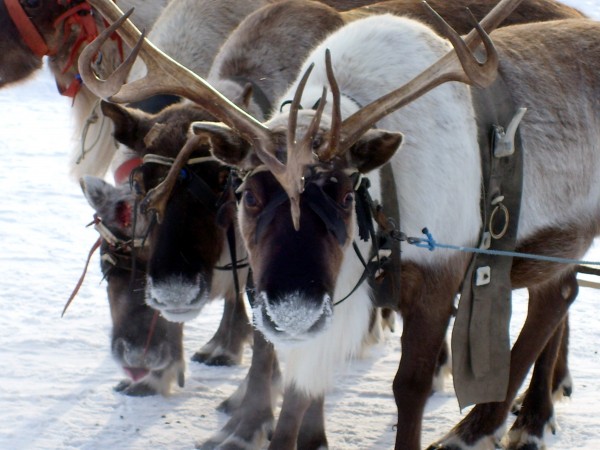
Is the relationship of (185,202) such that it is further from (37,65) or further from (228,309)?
(37,65)

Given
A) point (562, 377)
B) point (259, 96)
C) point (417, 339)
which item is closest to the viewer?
point (417, 339)

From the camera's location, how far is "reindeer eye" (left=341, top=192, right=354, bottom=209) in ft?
10.5

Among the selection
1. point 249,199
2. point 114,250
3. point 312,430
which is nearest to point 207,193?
point 114,250

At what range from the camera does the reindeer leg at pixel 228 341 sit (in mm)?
5230

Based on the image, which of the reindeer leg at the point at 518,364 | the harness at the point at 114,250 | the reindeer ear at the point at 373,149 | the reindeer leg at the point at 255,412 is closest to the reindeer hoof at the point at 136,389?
the reindeer leg at the point at 255,412

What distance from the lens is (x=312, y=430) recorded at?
405cm

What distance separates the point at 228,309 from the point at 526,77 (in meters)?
1.95

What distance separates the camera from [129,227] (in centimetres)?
411

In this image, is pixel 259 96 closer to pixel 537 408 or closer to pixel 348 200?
pixel 348 200

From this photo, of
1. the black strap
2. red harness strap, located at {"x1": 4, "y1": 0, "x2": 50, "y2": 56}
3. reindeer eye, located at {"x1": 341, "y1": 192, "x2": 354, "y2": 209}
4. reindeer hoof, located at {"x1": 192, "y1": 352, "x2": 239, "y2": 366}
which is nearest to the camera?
reindeer eye, located at {"x1": 341, "y1": 192, "x2": 354, "y2": 209}

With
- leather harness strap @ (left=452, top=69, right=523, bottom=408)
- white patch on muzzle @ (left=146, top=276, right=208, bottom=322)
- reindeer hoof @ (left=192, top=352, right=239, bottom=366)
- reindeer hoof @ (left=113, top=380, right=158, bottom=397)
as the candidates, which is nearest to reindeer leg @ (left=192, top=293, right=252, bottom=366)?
reindeer hoof @ (left=192, top=352, right=239, bottom=366)

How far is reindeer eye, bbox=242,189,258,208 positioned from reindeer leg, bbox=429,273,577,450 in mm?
1493

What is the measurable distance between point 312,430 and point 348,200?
1.18 metres

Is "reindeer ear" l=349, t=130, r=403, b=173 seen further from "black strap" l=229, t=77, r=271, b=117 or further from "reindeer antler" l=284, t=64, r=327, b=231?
"black strap" l=229, t=77, r=271, b=117
